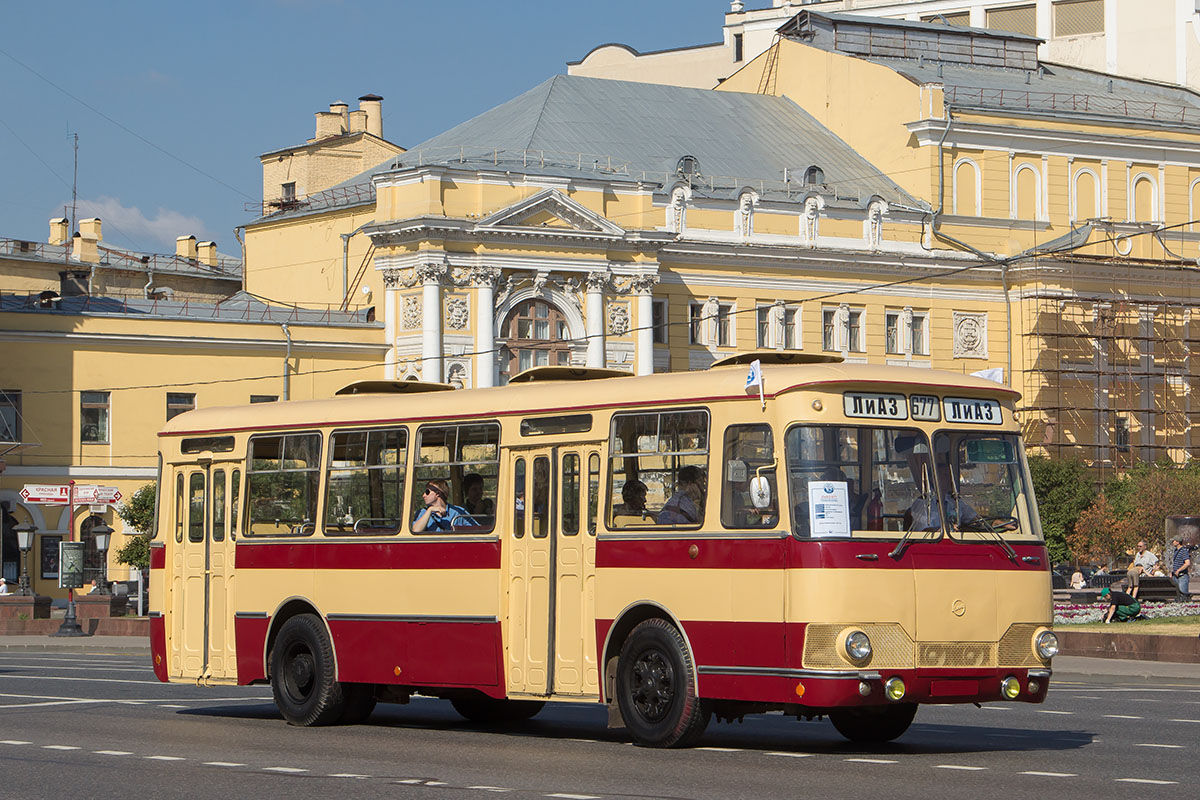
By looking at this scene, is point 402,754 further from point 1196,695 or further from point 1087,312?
point 1087,312

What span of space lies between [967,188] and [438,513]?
199 feet

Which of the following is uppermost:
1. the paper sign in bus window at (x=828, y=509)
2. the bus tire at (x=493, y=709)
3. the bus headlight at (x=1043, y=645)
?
the paper sign in bus window at (x=828, y=509)

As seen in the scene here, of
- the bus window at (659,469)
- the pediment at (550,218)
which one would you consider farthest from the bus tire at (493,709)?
the pediment at (550,218)

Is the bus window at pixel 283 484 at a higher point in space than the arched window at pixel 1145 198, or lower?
lower

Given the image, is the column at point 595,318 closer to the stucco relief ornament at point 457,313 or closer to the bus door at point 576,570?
the stucco relief ornament at point 457,313

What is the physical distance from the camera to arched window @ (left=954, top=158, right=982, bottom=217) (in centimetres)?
7525

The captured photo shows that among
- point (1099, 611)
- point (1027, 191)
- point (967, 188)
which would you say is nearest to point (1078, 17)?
point (1027, 191)

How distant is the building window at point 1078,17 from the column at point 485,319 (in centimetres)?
3589

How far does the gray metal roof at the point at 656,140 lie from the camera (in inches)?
2776

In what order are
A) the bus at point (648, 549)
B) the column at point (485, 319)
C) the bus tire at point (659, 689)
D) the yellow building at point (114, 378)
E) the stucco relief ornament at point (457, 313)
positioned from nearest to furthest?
the bus at point (648, 549) → the bus tire at point (659, 689) → the yellow building at point (114, 378) → the column at point (485, 319) → the stucco relief ornament at point (457, 313)

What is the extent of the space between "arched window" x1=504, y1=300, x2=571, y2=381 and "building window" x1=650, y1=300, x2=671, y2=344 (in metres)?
3.73

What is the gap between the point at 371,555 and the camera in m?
17.6

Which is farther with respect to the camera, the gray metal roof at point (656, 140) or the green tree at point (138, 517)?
the gray metal roof at point (656, 140)

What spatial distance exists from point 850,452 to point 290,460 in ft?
18.7
